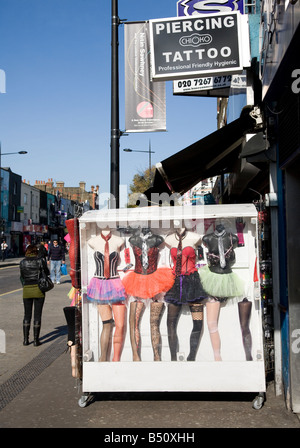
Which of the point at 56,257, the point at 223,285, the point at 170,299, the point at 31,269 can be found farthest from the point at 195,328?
the point at 56,257

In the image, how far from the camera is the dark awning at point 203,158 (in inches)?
265

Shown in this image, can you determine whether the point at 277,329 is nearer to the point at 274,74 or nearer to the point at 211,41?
the point at 274,74

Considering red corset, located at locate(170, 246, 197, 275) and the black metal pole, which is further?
the black metal pole

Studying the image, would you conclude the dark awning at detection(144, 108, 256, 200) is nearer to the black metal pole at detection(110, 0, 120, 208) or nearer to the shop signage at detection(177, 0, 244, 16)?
the black metal pole at detection(110, 0, 120, 208)

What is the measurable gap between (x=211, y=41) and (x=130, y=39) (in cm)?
219

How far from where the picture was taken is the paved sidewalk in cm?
480

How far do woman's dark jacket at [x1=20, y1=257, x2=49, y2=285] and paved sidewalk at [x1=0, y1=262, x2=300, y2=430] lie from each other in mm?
1766

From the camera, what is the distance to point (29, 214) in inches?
2468

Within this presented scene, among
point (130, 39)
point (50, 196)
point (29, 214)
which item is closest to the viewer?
point (130, 39)

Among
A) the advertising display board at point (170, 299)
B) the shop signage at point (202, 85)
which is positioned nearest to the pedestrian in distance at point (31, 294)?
the advertising display board at point (170, 299)

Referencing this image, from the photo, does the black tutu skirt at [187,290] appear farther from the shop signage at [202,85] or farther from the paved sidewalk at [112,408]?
the shop signage at [202,85]

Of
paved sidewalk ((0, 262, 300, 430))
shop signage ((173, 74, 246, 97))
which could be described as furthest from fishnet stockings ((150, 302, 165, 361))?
shop signage ((173, 74, 246, 97))

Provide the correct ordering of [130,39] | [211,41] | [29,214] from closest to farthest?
[211,41]
[130,39]
[29,214]

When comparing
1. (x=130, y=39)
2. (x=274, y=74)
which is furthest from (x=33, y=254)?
(x=274, y=74)
